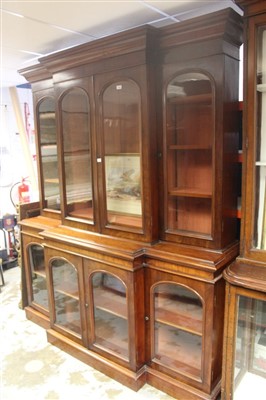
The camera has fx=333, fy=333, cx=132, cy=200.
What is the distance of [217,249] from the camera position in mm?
1987

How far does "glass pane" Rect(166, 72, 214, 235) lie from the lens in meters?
2.04

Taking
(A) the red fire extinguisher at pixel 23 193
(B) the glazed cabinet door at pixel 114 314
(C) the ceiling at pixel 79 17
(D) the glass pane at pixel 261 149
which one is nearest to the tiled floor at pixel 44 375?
(B) the glazed cabinet door at pixel 114 314

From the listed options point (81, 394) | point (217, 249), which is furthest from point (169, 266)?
point (81, 394)

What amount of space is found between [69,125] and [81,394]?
1924mm

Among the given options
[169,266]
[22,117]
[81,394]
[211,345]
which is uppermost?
[22,117]

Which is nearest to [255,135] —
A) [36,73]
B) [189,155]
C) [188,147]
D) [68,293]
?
[188,147]

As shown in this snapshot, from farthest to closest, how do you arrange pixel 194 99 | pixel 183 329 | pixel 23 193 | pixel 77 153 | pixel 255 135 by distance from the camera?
1. pixel 23 193
2. pixel 77 153
3. pixel 183 329
4. pixel 194 99
5. pixel 255 135

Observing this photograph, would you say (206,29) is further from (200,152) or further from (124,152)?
(124,152)

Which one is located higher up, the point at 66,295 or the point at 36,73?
the point at 36,73

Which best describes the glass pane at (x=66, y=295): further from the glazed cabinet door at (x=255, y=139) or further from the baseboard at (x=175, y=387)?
the glazed cabinet door at (x=255, y=139)

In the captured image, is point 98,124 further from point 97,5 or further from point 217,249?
point 217,249

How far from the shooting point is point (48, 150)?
2992 mm

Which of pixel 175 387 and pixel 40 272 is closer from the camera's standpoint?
pixel 175 387

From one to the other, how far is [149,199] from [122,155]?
0.41 meters
